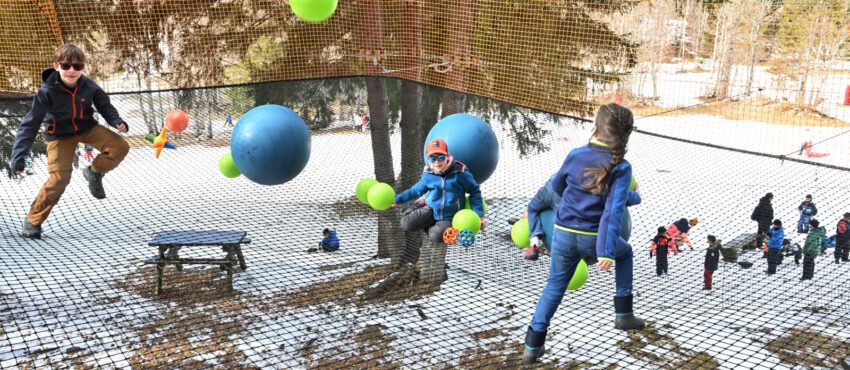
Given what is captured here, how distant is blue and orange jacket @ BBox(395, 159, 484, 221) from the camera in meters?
3.78

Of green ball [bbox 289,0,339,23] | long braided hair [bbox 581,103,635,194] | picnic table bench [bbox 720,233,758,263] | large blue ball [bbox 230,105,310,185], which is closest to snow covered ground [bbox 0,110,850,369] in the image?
picnic table bench [bbox 720,233,758,263]

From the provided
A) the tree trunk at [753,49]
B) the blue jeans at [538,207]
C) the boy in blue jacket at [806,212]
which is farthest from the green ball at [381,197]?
the boy in blue jacket at [806,212]

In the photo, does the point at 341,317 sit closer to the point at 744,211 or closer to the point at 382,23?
the point at 382,23

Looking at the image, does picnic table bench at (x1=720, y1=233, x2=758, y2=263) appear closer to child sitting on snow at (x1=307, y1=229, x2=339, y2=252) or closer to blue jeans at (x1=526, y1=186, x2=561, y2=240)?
child sitting on snow at (x1=307, y1=229, x2=339, y2=252)

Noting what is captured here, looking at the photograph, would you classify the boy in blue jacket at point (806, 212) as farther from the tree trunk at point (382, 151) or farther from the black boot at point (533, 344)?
the black boot at point (533, 344)

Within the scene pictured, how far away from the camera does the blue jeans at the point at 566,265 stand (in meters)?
2.57

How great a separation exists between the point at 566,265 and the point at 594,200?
34cm

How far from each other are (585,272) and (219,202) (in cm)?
690

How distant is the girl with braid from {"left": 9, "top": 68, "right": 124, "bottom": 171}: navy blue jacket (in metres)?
3.11

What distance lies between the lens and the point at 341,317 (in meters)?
5.73

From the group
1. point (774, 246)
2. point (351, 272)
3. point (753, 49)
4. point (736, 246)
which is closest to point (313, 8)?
point (753, 49)

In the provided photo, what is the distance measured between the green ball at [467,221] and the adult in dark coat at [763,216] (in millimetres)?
5121

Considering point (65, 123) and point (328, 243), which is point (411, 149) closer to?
point (328, 243)

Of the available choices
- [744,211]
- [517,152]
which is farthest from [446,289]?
[744,211]
